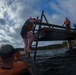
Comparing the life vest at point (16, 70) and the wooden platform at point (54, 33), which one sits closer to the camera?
the life vest at point (16, 70)

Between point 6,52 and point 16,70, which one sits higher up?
point 6,52

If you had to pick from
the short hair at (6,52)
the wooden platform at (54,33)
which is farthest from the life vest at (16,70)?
the wooden platform at (54,33)

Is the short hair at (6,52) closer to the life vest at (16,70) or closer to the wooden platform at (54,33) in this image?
the life vest at (16,70)

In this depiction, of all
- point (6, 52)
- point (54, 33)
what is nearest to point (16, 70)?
point (6, 52)

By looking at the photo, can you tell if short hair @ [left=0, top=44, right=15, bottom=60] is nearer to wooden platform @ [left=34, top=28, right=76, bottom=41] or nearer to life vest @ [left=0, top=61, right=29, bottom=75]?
life vest @ [left=0, top=61, right=29, bottom=75]

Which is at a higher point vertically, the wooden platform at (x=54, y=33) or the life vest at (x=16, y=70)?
the life vest at (x=16, y=70)

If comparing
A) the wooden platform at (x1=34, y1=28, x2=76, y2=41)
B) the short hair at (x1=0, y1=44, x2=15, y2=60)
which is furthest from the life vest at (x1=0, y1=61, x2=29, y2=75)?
the wooden platform at (x1=34, y1=28, x2=76, y2=41)

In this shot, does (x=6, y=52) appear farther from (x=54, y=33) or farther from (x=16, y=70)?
(x=54, y=33)

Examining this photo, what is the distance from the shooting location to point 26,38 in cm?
1492

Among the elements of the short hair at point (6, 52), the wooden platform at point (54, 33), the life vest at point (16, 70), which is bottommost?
the wooden platform at point (54, 33)

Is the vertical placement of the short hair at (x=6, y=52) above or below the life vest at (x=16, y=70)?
above

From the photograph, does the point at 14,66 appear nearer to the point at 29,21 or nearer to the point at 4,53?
the point at 4,53

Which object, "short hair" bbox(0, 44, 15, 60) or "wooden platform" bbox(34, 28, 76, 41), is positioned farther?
"wooden platform" bbox(34, 28, 76, 41)

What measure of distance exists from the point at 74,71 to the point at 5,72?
27.7 ft
